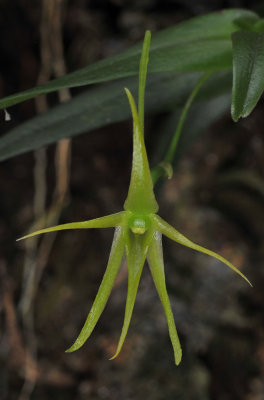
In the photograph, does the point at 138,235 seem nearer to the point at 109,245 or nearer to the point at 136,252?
the point at 136,252

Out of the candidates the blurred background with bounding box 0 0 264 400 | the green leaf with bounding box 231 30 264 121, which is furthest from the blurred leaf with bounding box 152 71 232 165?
the green leaf with bounding box 231 30 264 121

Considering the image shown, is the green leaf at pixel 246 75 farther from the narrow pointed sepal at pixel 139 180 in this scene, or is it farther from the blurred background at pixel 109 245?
the blurred background at pixel 109 245

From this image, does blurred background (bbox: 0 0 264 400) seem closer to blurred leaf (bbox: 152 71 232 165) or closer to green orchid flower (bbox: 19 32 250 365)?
blurred leaf (bbox: 152 71 232 165)

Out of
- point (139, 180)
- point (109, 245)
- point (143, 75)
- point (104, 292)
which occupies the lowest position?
point (109, 245)

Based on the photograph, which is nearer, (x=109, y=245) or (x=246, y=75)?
(x=246, y=75)

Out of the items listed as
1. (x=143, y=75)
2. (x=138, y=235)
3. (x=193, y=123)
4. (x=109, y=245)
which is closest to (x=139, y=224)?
(x=138, y=235)

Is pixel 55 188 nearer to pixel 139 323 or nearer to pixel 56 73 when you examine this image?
pixel 56 73
